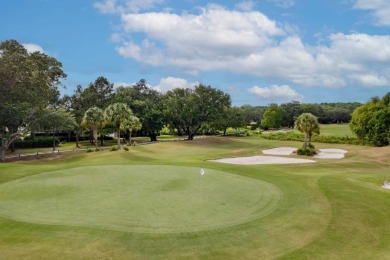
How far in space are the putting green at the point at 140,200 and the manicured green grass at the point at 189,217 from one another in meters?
0.05

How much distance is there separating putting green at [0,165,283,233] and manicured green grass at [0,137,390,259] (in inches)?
2.0

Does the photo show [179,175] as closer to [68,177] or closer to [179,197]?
[179,197]

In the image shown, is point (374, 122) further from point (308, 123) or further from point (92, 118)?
point (92, 118)

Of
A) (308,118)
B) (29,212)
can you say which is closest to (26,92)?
(29,212)

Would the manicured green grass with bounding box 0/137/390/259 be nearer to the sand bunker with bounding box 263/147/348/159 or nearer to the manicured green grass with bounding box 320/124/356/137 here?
the sand bunker with bounding box 263/147/348/159

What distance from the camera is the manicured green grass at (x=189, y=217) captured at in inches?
485

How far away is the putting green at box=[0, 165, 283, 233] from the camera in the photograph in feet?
46.9

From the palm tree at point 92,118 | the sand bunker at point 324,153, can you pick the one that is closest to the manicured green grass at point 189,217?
the sand bunker at point 324,153

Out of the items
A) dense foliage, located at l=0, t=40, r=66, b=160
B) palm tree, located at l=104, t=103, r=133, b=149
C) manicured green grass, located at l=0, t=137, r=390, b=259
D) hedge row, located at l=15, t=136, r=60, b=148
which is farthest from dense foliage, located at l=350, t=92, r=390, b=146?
hedge row, located at l=15, t=136, r=60, b=148

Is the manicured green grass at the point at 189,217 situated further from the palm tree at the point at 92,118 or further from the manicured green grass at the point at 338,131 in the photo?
the manicured green grass at the point at 338,131

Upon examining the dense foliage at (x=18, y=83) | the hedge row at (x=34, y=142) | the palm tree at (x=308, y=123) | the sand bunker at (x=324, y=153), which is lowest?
the sand bunker at (x=324, y=153)

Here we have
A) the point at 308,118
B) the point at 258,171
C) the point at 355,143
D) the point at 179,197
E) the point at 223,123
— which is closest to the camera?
the point at 179,197

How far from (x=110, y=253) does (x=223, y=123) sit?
84346mm

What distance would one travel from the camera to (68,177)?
23047mm
